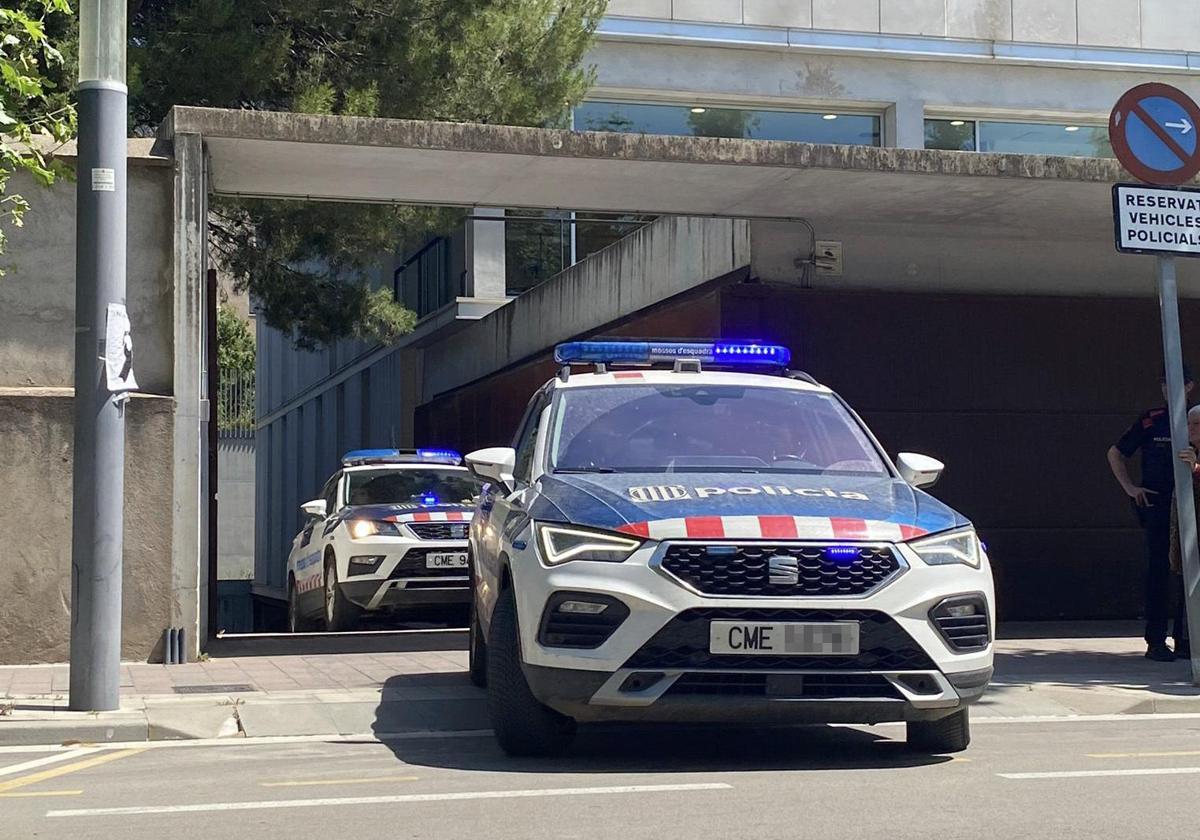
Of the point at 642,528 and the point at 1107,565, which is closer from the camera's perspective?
the point at 642,528

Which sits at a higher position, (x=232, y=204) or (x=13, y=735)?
(x=232, y=204)

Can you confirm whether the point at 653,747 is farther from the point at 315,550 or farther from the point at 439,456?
the point at 439,456

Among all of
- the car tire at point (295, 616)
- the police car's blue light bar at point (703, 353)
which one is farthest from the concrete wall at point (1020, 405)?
the car tire at point (295, 616)

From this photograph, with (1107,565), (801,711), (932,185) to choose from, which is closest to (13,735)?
(801,711)

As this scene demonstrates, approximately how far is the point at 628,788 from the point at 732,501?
1.29m

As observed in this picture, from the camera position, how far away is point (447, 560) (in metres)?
14.3

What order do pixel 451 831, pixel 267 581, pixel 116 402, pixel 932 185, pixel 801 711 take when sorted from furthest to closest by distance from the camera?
pixel 267 581
pixel 932 185
pixel 116 402
pixel 801 711
pixel 451 831

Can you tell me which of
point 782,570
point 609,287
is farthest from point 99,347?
point 609,287

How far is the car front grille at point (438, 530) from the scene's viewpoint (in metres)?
14.4

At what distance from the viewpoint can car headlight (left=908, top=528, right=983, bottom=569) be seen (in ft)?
22.7

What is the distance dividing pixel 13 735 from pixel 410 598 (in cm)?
628

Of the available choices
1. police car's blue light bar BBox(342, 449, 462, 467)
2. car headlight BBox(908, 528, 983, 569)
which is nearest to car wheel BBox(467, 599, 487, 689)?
car headlight BBox(908, 528, 983, 569)

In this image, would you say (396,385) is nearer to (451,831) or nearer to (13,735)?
(13,735)

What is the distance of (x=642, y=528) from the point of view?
22.1 ft
